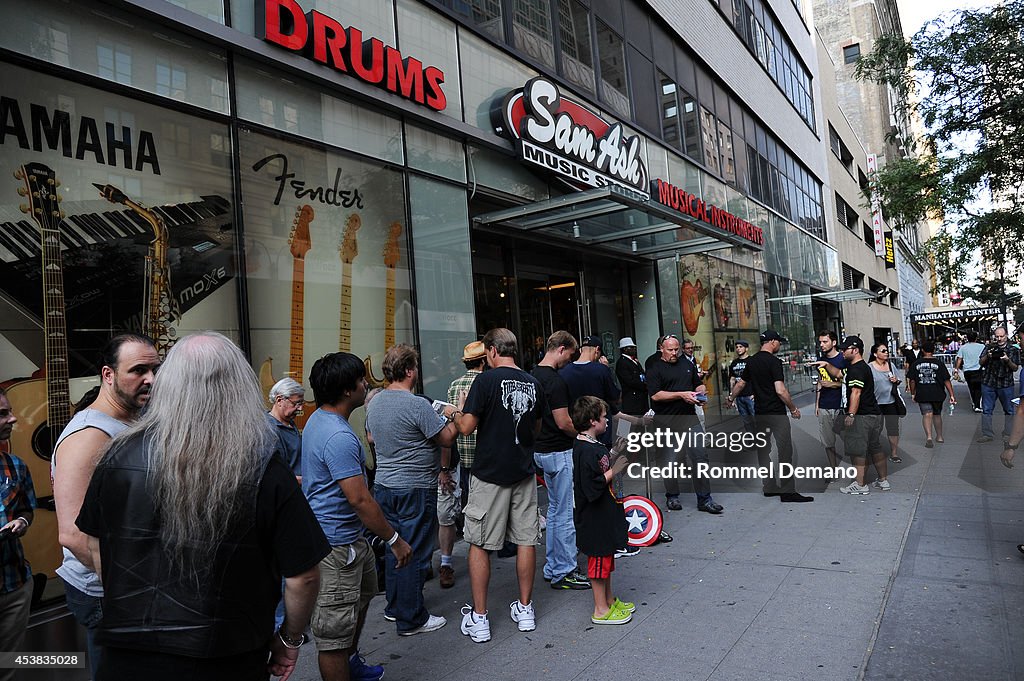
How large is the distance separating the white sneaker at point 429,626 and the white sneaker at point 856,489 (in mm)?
5534

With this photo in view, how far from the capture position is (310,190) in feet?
22.2

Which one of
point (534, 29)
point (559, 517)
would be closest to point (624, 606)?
point (559, 517)

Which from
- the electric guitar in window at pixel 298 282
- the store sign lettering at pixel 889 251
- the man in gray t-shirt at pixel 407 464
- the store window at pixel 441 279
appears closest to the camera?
the man in gray t-shirt at pixel 407 464

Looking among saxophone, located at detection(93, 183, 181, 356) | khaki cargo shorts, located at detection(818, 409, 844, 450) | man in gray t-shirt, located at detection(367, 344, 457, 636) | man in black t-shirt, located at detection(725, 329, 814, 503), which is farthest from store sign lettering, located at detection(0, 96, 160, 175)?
khaki cargo shorts, located at detection(818, 409, 844, 450)

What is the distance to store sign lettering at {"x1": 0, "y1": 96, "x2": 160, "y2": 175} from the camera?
181 inches

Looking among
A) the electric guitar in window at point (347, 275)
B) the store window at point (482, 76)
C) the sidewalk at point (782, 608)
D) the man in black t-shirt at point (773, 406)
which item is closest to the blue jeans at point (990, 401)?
the sidewalk at point (782, 608)

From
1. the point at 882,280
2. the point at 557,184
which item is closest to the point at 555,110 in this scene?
the point at 557,184

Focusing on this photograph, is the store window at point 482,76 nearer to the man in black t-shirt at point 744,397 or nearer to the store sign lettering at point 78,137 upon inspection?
the store sign lettering at point 78,137

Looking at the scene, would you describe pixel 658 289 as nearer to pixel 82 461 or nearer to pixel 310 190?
pixel 310 190

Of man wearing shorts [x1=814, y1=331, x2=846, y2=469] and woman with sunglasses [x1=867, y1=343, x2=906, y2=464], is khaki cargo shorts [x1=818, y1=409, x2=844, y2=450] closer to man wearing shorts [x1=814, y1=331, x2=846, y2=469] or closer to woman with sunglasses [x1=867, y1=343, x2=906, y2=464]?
man wearing shorts [x1=814, y1=331, x2=846, y2=469]

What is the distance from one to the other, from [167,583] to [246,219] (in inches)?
193

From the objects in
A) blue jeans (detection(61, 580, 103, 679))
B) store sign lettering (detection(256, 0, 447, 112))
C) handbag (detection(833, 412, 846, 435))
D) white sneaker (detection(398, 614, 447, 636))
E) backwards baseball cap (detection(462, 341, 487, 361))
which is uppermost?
store sign lettering (detection(256, 0, 447, 112))

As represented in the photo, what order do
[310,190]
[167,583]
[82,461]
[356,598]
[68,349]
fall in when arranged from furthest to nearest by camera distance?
[310,190], [68,349], [356,598], [82,461], [167,583]

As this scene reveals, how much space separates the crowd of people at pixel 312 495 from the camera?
6.03 feet
